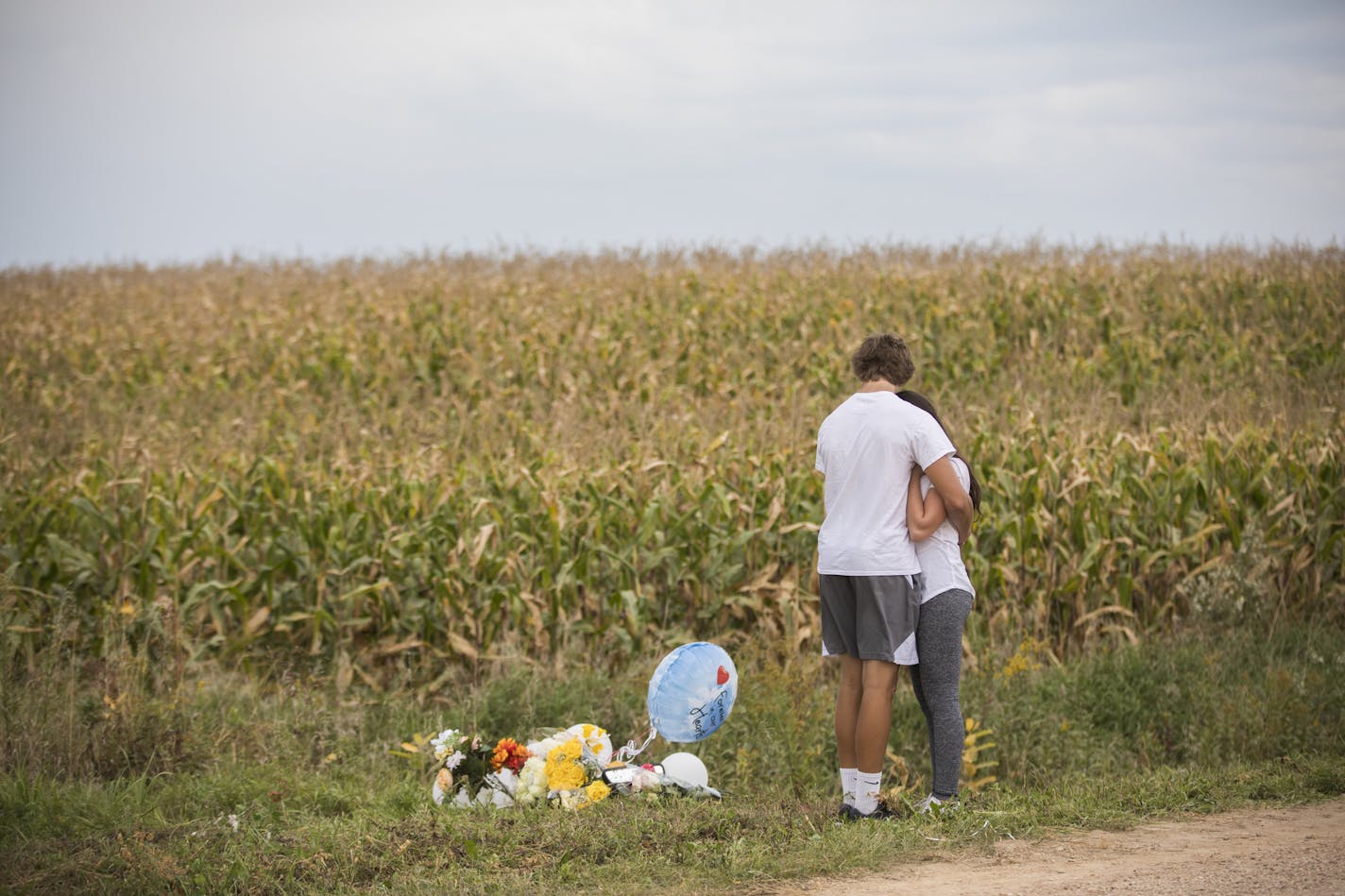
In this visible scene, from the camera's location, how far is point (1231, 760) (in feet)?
20.5

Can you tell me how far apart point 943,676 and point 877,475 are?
0.95m

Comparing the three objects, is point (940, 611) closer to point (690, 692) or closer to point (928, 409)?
point (928, 409)

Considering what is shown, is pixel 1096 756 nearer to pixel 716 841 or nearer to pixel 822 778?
pixel 822 778

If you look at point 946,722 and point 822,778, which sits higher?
point 946,722

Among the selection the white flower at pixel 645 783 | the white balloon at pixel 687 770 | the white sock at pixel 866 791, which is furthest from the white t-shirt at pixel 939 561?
the white flower at pixel 645 783

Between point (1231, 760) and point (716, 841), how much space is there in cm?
343

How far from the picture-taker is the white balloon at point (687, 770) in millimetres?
5363

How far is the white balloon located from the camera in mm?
5363

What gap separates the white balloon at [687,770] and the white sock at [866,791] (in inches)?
32.6

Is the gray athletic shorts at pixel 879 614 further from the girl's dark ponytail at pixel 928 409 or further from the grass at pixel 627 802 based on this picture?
the grass at pixel 627 802

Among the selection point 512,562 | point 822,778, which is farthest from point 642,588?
point 822,778

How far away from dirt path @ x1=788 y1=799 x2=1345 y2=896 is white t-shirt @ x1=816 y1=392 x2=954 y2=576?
48.6 inches

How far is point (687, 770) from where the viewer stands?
538 centimetres

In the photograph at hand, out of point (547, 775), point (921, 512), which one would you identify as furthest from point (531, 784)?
point (921, 512)
